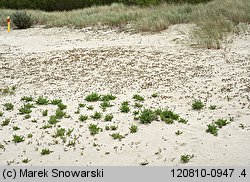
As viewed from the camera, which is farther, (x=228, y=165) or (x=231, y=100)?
(x=231, y=100)

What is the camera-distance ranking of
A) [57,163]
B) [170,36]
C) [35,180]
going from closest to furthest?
[35,180] < [57,163] < [170,36]

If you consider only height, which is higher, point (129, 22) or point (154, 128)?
point (129, 22)

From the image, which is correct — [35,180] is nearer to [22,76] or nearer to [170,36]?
[22,76]

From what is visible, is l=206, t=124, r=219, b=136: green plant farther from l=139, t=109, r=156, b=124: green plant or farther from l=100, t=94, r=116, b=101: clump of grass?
l=100, t=94, r=116, b=101: clump of grass

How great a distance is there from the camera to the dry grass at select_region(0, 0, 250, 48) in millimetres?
14148

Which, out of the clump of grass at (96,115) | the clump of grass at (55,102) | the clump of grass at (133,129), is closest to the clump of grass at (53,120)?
the clump of grass at (96,115)

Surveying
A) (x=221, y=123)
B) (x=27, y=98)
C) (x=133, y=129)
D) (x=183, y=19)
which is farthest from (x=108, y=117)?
(x=183, y=19)

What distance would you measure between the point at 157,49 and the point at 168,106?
236 inches

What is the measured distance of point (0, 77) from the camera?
10984 mm

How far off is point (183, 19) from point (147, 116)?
11532mm

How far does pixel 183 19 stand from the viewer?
17250 millimetres

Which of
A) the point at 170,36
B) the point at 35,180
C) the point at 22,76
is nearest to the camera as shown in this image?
the point at 35,180

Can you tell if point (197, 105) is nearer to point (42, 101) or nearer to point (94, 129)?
point (94, 129)

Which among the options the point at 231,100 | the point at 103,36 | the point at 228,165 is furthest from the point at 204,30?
the point at 228,165
